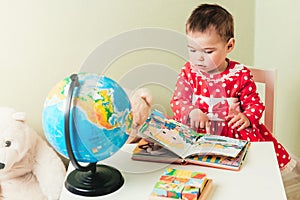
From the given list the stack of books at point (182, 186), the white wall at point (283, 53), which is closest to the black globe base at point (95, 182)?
the stack of books at point (182, 186)

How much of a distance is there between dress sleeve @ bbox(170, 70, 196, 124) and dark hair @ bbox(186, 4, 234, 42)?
0.22 m

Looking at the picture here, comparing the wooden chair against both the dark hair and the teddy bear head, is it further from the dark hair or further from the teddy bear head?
the teddy bear head

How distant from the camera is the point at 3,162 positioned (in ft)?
5.87

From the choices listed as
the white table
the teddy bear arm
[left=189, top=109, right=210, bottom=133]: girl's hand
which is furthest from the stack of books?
the teddy bear arm

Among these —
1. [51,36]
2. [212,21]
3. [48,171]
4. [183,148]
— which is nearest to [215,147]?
[183,148]

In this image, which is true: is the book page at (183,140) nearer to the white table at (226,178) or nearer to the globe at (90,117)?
the white table at (226,178)

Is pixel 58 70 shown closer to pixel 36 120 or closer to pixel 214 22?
pixel 36 120

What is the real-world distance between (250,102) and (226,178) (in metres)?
0.54

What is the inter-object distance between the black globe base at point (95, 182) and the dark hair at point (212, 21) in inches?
26.6

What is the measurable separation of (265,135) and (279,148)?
76 mm

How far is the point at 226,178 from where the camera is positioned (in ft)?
4.23

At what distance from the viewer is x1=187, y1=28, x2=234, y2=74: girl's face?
5.56 ft

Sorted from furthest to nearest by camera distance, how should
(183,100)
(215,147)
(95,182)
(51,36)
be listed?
1. (51,36)
2. (183,100)
3. (215,147)
4. (95,182)

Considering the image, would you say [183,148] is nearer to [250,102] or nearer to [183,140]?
[183,140]
